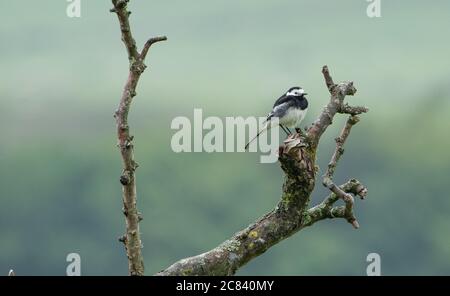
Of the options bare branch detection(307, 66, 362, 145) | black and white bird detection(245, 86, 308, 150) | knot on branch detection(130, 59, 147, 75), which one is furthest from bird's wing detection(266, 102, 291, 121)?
knot on branch detection(130, 59, 147, 75)

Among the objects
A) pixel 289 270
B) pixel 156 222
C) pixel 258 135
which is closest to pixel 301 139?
pixel 258 135

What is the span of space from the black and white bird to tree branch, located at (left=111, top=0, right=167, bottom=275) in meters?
5.83

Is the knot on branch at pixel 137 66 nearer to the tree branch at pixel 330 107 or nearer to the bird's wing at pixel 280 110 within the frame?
the tree branch at pixel 330 107

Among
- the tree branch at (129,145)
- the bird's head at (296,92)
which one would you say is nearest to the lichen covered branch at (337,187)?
the tree branch at (129,145)

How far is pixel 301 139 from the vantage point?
45.9ft

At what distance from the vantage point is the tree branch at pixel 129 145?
1291 cm

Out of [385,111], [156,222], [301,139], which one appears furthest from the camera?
[385,111]

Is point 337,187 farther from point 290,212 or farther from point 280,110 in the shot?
point 280,110

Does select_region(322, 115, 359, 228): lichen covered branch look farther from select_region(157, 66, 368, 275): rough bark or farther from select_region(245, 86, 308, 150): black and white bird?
select_region(245, 86, 308, 150): black and white bird

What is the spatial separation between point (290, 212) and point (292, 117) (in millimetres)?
5142

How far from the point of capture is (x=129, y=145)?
12.9 m

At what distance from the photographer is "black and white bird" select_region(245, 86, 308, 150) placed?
19047 millimetres

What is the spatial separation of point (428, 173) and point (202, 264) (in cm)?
14372

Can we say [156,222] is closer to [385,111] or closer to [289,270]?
[289,270]
